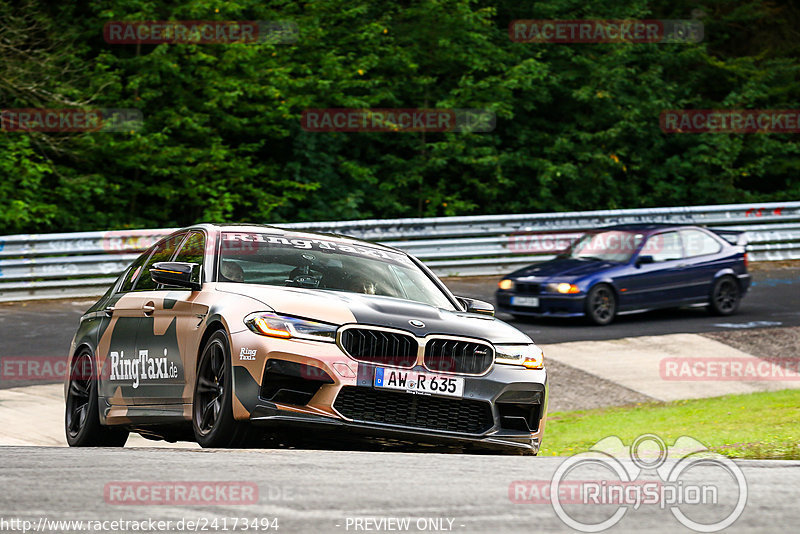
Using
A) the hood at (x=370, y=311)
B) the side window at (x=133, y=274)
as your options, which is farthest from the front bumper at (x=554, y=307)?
the hood at (x=370, y=311)

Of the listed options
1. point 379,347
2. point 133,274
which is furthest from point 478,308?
point 133,274

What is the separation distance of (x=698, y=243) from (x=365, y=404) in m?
12.6

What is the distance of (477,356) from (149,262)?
2907 mm

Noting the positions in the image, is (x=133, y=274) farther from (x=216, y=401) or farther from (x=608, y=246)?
(x=608, y=246)

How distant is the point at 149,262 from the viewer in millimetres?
8367

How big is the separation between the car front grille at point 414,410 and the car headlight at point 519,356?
328 mm

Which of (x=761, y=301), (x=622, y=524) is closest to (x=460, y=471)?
(x=622, y=524)

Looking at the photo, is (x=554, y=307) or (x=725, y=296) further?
(x=725, y=296)

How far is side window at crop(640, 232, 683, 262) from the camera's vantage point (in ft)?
57.0

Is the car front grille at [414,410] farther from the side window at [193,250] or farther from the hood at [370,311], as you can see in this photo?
the side window at [193,250]

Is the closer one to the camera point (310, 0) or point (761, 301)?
point (761, 301)

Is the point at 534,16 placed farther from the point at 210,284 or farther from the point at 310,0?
the point at 210,284

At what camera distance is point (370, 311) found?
6.60m

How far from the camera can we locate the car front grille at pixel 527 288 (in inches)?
657
